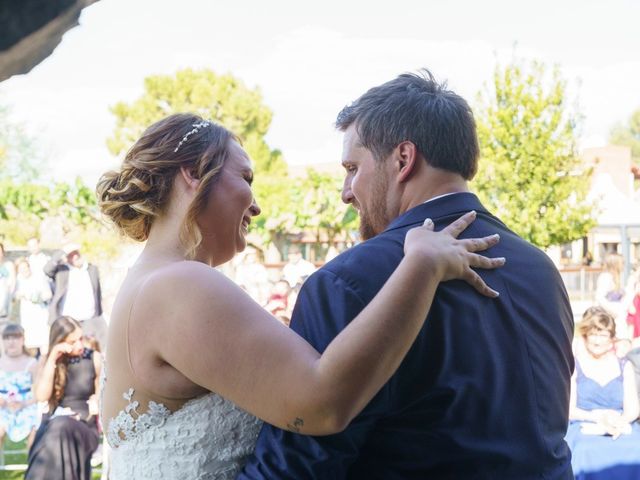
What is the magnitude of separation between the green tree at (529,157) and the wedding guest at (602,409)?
45.3ft

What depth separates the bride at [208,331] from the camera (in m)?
1.87

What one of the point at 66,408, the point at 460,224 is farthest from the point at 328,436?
the point at 66,408

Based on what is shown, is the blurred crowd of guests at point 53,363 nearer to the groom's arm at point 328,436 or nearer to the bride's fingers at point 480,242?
the groom's arm at point 328,436

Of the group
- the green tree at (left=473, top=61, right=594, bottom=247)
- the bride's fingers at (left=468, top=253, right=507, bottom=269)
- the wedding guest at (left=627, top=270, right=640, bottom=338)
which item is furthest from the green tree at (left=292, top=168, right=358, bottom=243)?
the bride's fingers at (left=468, top=253, right=507, bottom=269)

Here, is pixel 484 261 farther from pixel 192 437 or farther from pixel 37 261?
pixel 37 261

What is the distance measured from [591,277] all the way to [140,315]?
22544mm

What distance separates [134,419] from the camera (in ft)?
7.79

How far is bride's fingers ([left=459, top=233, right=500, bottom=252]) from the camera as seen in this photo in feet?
6.64

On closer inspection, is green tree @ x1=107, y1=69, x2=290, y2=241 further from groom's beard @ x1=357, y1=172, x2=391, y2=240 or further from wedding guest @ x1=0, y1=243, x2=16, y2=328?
groom's beard @ x1=357, y1=172, x2=391, y2=240

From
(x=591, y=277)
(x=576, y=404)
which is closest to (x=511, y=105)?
(x=591, y=277)

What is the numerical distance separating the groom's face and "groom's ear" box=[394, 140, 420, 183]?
0.04 metres

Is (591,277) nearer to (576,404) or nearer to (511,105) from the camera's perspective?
(511,105)

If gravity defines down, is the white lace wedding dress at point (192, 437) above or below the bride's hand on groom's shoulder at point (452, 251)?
below

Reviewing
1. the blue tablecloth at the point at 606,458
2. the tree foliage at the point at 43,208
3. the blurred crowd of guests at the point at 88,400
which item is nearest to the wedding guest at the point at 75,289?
the blurred crowd of guests at the point at 88,400
